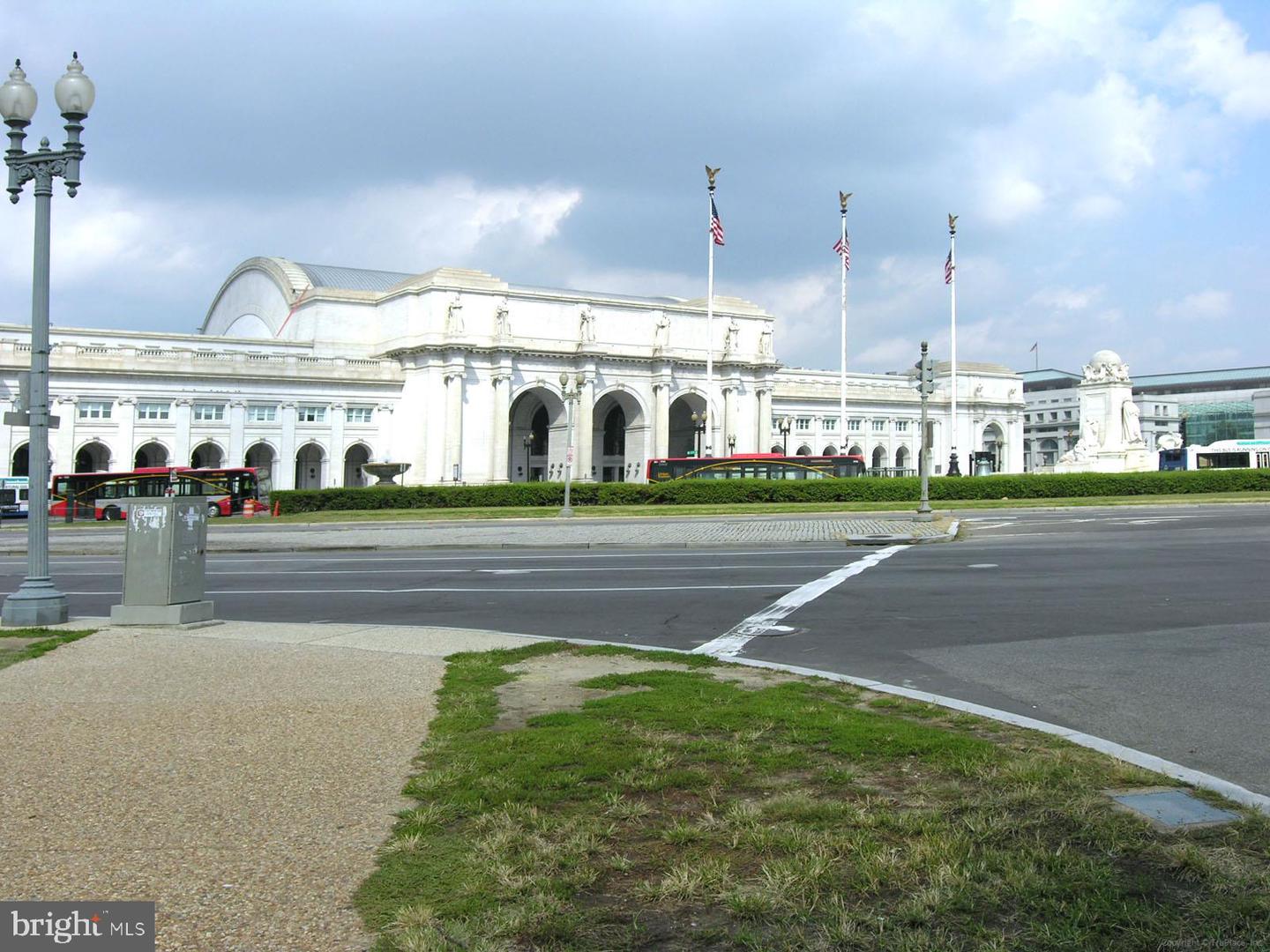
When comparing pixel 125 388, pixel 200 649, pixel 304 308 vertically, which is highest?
pixel 304 308

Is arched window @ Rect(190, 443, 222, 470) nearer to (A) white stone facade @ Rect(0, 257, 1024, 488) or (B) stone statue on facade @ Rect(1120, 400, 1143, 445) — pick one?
(A) white stone facade @ Rect(0, 257, 1024, 488)

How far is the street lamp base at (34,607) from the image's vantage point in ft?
41.2

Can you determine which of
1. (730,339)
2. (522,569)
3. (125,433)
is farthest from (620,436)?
(522,569)

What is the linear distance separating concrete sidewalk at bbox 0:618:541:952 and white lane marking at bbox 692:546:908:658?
2.60 m

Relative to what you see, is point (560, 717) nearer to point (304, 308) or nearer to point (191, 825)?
point (191, 825)

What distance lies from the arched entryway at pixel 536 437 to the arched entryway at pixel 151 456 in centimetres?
2685

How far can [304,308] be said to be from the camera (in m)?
89.0

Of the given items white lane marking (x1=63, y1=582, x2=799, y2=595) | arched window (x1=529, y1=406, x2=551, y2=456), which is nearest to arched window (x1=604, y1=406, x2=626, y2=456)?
arched window (x1=529, y1=406, x2=551, y2=456)

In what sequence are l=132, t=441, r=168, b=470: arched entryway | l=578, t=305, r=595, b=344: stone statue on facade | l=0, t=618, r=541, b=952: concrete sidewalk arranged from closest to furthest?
l=0, t=618, r=541, b=952: concrete sidewalk → l=132, t=441, r=168, b=470: arched entryway → l=578, t=305, r=595, b=344: stone statue on facade

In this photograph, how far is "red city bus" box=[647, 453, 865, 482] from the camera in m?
62.0

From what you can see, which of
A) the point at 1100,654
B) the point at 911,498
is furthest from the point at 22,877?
the point at 911,498

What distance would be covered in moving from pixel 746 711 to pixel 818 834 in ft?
8.45

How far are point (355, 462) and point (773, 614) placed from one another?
3096 inches

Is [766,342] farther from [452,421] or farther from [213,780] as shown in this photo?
[213,780]
